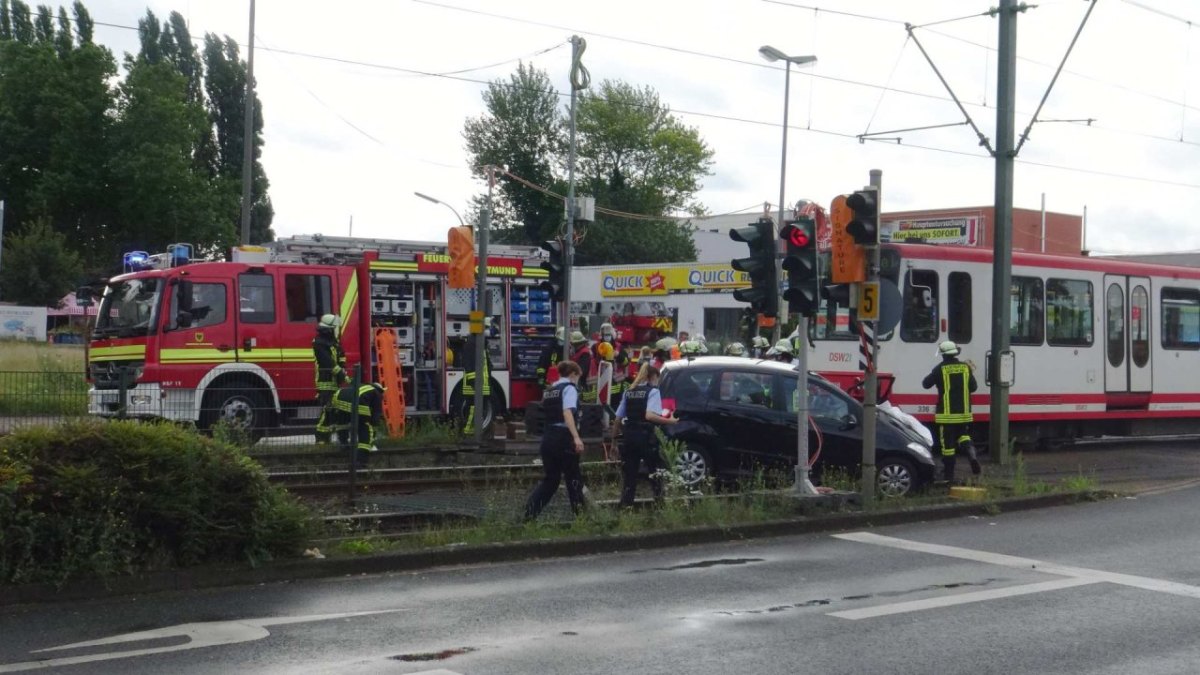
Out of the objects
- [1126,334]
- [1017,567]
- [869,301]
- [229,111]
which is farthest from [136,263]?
[229,111]

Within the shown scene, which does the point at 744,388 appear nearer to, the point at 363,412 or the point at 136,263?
the point at 363,412

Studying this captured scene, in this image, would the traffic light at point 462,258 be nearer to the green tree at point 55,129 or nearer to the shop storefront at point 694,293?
the shop storefront at point 694,293

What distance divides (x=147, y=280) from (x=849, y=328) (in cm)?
1002

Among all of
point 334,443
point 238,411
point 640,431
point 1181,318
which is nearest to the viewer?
point 640,431

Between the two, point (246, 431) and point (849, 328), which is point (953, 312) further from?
point (246, 431)

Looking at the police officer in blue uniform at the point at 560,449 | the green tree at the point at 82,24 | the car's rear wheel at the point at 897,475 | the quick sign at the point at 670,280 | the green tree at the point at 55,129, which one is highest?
the green tree at the point at 82,24

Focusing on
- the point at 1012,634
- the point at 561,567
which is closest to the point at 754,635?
the point at 1012,634

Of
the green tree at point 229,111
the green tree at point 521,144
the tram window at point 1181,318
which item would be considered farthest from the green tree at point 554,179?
the tram window at point 1181,318

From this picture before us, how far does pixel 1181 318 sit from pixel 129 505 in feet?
64.2

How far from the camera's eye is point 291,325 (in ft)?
61.8

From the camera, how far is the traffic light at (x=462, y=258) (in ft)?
60.6

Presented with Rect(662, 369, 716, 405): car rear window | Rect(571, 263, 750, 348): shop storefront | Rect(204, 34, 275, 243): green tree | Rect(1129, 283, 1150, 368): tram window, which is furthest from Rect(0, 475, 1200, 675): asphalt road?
Rect(204, 34, 275, 243): green tree

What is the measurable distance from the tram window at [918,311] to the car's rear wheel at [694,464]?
5.59 metres

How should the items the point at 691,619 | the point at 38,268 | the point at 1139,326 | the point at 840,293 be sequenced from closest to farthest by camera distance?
the point at 691,619 < the point at 840,293 < the point at 1139,326 < the point at 38,268
